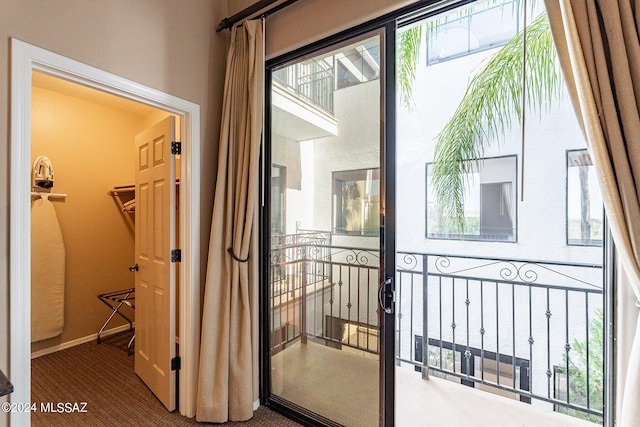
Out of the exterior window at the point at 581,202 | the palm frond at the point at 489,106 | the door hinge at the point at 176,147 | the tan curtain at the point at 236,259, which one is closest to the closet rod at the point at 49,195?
the door hinge at the point at 176,147

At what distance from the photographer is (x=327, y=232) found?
1872 mm

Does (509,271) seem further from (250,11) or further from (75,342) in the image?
(75,342)

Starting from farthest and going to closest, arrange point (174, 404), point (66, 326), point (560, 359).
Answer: point (66, 326), point (560, 359), point (174, 404)

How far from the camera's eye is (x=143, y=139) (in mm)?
2416

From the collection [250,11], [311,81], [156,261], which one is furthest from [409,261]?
[250,11]

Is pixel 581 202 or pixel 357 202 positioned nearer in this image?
pixel 357 202

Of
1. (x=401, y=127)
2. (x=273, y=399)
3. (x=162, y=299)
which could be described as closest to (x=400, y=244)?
(x=401, y=127)

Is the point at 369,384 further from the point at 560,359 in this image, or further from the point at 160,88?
the point at 160,88

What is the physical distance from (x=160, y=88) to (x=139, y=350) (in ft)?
6.91

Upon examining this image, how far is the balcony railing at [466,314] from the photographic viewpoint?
5.94 feet

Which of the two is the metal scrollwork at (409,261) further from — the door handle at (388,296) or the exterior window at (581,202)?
the door handle at (388,296)

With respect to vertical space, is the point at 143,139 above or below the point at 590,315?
above

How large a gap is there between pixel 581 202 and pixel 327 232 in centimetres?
189

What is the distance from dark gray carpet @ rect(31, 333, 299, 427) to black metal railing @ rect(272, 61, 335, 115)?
2122 millimetres
